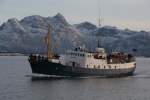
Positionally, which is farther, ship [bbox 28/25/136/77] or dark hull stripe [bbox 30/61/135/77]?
ship [bbox 28/25/136/77]

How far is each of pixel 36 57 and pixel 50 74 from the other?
583 centimetres

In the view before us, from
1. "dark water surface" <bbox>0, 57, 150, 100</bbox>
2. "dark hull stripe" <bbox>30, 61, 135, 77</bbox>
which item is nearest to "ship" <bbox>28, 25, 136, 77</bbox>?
"dark hull stripe" <bbox>30, 61, 135, 77</bbox>

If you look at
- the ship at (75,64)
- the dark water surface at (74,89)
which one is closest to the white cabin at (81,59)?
the ship at (75,64)

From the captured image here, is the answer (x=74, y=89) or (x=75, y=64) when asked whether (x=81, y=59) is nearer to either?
(x=75, y=64)

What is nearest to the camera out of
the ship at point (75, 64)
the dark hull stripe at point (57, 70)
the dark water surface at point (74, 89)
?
the dark water surface at point (74, 89)

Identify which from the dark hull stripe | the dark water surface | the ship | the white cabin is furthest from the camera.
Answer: the white cabin

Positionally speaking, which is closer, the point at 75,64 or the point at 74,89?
the point at 74,89

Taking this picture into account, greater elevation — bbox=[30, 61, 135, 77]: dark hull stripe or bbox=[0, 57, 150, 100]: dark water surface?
bbox=[30, 61, 135, 77]: dark hull stripe

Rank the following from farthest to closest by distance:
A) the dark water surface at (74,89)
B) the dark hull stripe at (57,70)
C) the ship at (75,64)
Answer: the ship at (75,64), the dark hull stripe at (57,70), the dark water surface at (74,89)

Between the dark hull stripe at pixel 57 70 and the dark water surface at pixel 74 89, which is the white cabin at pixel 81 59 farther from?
the dark water surface at pixel 74 89

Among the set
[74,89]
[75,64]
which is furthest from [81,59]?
[74,89]

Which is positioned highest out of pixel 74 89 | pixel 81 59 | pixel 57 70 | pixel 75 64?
pixel 81 59

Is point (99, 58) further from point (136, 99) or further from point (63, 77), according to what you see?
point (136, 99)

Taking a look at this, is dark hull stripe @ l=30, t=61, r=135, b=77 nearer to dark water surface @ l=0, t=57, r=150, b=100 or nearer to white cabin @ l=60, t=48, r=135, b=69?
white cabin @ l=60, t=48, r=135, b=69
